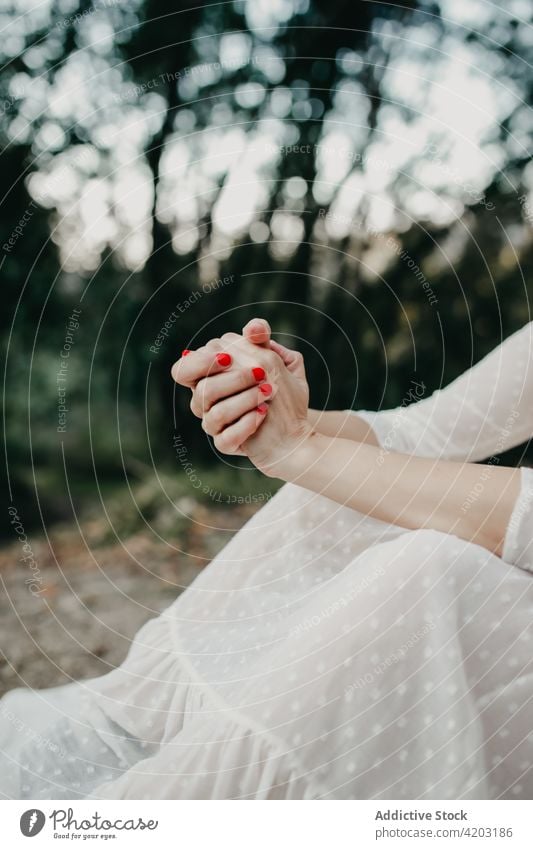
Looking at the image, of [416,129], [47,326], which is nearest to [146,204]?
[47,326]

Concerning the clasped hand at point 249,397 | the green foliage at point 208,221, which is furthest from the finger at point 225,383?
the green foliage at point 208,221

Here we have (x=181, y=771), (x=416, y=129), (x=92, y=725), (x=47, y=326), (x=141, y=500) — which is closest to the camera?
(x=181, y=771)

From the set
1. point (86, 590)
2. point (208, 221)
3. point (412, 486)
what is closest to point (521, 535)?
point (412, 486)

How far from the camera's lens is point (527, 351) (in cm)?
60

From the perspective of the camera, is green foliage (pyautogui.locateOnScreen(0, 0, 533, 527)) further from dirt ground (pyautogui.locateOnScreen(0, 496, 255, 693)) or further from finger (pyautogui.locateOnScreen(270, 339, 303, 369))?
finger (pyautogui.locateOnScreen(270, 339, 303, 369))

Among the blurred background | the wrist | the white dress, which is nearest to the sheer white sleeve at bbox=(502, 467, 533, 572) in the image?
the white dress

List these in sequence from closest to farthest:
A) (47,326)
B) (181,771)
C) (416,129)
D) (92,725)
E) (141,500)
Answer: (181,771) → (92,725) → (416,129) → (47,326) → (141,500)

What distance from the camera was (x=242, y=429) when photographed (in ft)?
1.65

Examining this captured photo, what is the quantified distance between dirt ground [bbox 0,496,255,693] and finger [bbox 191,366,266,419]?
46cm

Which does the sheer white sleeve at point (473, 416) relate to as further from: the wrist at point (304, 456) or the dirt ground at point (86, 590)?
the dirt ground at point (86, 590)

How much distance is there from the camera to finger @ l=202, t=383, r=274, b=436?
0.50 meters
